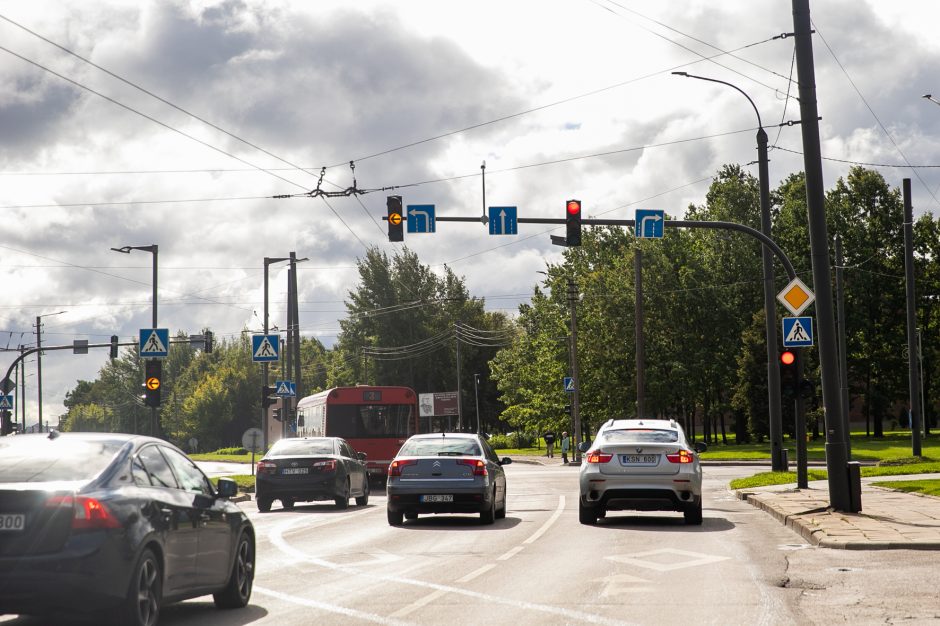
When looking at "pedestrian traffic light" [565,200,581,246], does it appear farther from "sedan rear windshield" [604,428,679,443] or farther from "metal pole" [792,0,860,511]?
"metal pole" [792,0,860,511]

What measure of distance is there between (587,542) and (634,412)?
5692 centimetres

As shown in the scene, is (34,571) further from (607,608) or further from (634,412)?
(634,412)

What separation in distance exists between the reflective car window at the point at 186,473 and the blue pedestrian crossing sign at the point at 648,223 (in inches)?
631

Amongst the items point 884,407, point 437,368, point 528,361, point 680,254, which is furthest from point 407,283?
point 884,407

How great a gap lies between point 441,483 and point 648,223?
7.87m

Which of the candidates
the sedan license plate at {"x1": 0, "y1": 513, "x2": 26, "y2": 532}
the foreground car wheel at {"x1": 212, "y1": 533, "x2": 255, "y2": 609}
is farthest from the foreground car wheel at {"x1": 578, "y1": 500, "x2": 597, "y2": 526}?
the sedan license plate at {"x1": 0, "y1": 513, "x2": 26, "y2": 532}

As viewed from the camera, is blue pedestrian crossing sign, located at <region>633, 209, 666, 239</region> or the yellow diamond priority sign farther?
blue pedestrian crossing sign, located at <region>633, 209, 666, 239</region>

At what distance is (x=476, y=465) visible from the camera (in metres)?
20.8

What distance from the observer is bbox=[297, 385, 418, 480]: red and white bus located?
36.4 m

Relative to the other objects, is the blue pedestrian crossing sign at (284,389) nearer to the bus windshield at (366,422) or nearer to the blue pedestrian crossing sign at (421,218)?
the bus windshield at (366,422)

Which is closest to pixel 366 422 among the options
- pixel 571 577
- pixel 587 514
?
pixel 587 514

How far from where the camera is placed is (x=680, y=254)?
78.9m

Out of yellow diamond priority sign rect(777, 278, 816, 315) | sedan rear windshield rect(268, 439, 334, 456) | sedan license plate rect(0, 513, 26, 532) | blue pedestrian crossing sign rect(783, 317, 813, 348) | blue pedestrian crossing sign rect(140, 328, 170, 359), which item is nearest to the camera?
sedan license plate rect(0, 513, 26, 532)

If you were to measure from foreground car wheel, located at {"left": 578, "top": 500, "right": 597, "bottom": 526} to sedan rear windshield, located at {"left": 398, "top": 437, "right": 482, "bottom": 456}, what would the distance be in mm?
1994
